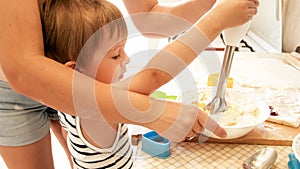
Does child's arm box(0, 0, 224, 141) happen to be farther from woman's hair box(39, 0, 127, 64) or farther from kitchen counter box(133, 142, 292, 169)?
kitchen counter box(133, 142, 292, 169)

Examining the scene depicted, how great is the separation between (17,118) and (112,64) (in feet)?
0.99

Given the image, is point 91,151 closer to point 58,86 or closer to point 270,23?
point 58,86

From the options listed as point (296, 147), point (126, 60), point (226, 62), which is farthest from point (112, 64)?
point (296, 147)

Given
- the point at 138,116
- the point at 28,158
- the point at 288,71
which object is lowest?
the point at 28,158

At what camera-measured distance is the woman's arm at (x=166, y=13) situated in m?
0.78

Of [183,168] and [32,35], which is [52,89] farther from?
[183,168]

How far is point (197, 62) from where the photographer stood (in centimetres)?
117

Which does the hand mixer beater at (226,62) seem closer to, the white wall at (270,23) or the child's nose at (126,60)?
the child's nose at (126,60)

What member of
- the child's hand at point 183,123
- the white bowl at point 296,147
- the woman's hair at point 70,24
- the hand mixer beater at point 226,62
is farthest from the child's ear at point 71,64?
the white bowl at point 296,147

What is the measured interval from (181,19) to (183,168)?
0.42m

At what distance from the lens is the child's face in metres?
0.52

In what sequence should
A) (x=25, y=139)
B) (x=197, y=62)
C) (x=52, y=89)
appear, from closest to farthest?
(x=52, y=89) < (x=25, y=139) < (x=197, y=62)

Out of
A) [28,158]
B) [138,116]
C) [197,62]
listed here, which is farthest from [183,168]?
[197,62]

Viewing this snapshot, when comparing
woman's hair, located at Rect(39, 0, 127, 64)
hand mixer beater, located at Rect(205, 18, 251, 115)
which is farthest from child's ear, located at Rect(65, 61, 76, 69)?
hand mixer beater, located at Rect(205, 18, 251, 115)
